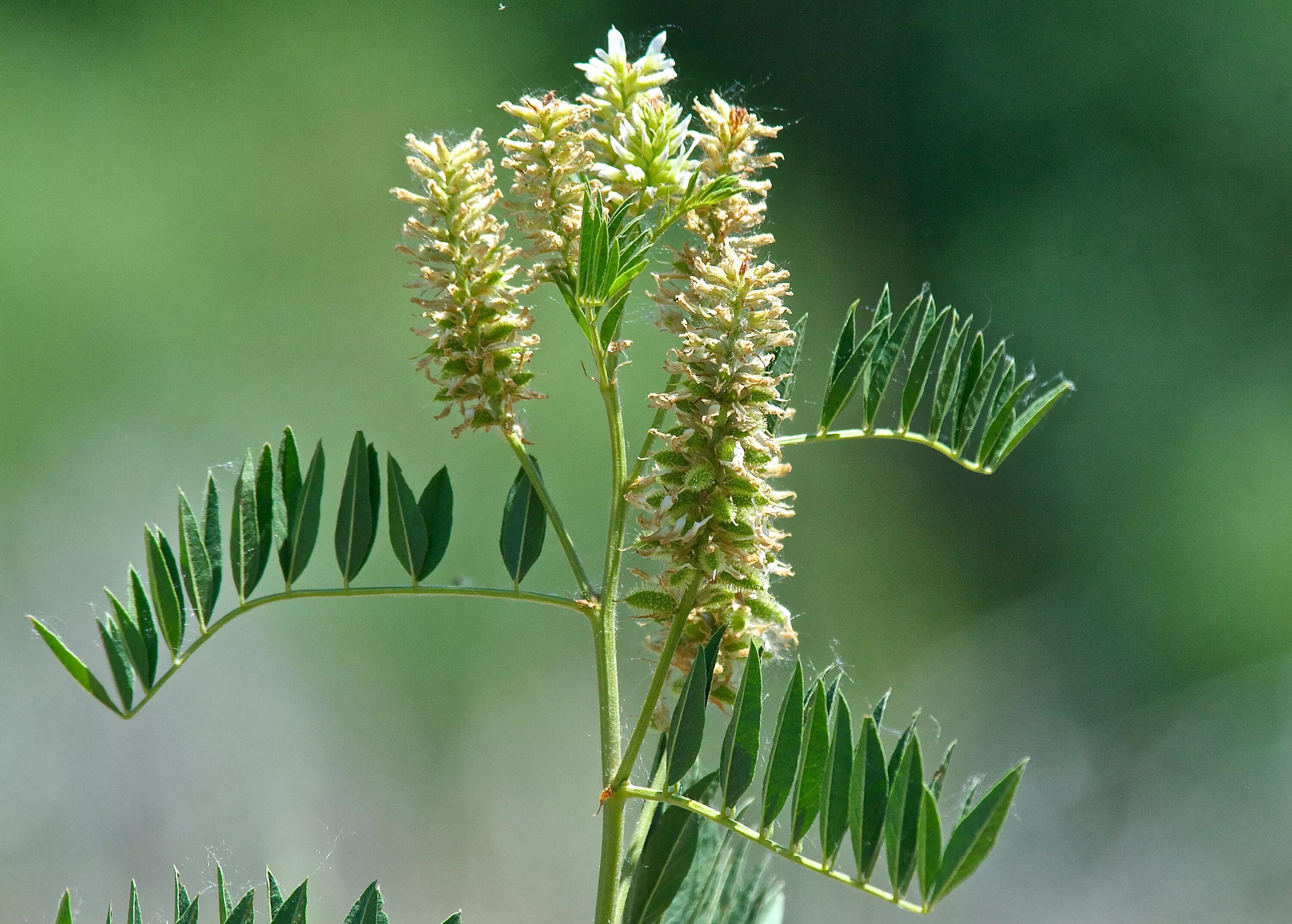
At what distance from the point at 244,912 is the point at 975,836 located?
0.80 ft

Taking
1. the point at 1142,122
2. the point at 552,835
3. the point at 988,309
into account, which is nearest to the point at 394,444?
the point at 552,835

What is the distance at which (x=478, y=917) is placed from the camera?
1151mm

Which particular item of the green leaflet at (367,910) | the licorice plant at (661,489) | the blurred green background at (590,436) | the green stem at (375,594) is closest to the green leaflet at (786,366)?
the licorice plant at (661,489)

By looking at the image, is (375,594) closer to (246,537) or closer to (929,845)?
(246,537)

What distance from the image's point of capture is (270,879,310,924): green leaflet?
34 centimetres

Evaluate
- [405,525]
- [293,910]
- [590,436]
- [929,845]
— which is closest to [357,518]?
[405,525]

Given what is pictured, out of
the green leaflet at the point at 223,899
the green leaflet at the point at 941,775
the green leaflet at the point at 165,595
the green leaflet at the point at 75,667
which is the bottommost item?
the green leaflet at the point at 223,899

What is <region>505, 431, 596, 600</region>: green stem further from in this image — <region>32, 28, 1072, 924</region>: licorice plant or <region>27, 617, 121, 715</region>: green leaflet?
<region>27, 617, 121, 715</region>: green leaflet

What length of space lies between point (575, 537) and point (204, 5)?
73cm

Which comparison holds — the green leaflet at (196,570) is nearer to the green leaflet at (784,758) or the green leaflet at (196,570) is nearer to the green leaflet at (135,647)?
the green leaflet at (135,647)

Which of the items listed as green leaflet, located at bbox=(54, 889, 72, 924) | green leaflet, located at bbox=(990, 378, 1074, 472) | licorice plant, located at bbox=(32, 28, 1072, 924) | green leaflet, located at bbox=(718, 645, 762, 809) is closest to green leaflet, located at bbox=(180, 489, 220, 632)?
licorice plant, located at bbox=(32, 28, 1072, 924)

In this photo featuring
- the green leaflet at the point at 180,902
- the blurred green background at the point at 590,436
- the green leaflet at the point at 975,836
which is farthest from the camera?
the blurred green background at the point at 590,436

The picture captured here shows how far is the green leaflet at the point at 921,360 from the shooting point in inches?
16.5

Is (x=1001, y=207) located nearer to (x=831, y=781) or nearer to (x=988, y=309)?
(x=988, y=309)
